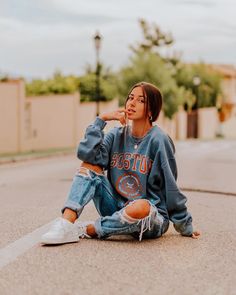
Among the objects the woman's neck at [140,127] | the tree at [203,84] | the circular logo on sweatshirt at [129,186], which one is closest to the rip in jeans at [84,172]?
the circular logo on sweatshirt at [129,186]

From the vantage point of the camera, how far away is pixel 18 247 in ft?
17.5

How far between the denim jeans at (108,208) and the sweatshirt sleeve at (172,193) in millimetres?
104

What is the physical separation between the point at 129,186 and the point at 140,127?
1.58 ft

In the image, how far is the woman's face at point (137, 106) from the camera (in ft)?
18.7

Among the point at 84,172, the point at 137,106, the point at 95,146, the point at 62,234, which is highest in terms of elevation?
the point at 137,106

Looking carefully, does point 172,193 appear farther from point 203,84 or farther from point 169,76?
point 203,84

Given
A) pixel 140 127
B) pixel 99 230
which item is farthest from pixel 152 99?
pixel 99 230

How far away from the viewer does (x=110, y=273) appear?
14.6 feet

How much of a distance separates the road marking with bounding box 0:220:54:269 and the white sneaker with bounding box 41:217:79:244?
0.17 meters

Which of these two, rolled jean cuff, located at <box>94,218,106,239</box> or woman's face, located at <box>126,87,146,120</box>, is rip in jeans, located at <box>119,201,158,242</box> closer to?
rolled jean cuff, located at <box>94,218,106,239</box>

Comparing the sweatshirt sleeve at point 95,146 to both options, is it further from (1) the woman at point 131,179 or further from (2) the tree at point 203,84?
(2) the tree at point 203,84

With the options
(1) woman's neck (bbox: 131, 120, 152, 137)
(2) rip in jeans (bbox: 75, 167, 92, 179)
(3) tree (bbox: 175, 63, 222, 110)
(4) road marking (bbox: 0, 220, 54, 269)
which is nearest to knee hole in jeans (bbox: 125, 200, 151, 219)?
(2) rip in jeans (bbox: 75, 167, 92, 179)

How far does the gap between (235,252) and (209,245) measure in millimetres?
312

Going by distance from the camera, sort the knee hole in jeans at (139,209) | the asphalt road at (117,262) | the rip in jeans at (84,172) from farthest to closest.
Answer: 1. the rip in jeans at (84,172)
2. the knee hole in jeans at (139,209)
3. the asphalt road at (117,262)
